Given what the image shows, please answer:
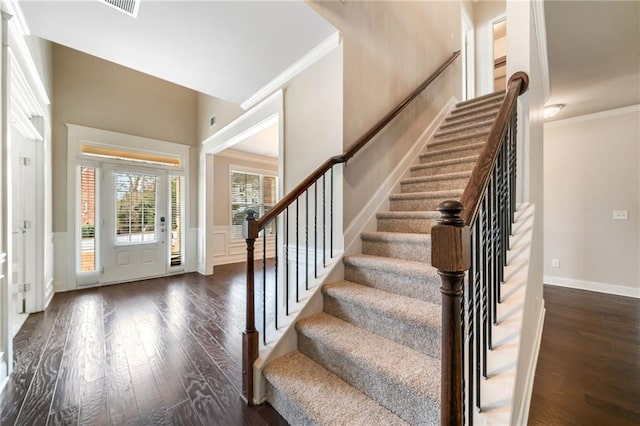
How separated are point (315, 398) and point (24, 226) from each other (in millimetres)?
3808

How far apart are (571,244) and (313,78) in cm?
447

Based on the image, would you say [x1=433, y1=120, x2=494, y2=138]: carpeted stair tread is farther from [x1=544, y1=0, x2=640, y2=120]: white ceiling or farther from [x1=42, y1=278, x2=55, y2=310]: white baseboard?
[x1=42, y1=278, x2=55, y2=310]: white baseboard

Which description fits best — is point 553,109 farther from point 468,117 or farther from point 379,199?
point 379,199

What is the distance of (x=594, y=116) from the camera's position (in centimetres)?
381

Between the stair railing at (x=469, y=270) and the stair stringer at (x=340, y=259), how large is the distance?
102cm

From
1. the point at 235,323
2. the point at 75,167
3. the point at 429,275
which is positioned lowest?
the point at 235,323

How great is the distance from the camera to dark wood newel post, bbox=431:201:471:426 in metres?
0.72

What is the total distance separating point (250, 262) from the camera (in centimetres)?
168

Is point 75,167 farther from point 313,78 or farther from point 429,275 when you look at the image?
point 429,275

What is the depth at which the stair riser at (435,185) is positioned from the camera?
92.5 inches

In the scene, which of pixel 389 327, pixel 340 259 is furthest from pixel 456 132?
pixel 389 327

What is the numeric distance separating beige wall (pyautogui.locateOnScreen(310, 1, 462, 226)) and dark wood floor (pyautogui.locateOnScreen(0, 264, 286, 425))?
1.49 meters

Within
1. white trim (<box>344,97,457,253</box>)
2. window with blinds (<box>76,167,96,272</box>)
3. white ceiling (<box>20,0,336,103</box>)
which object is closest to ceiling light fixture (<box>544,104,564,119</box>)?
white trim (<box>344,97,457,253</box>)

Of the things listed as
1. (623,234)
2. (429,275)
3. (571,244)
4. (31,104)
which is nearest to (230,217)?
(31,104)
